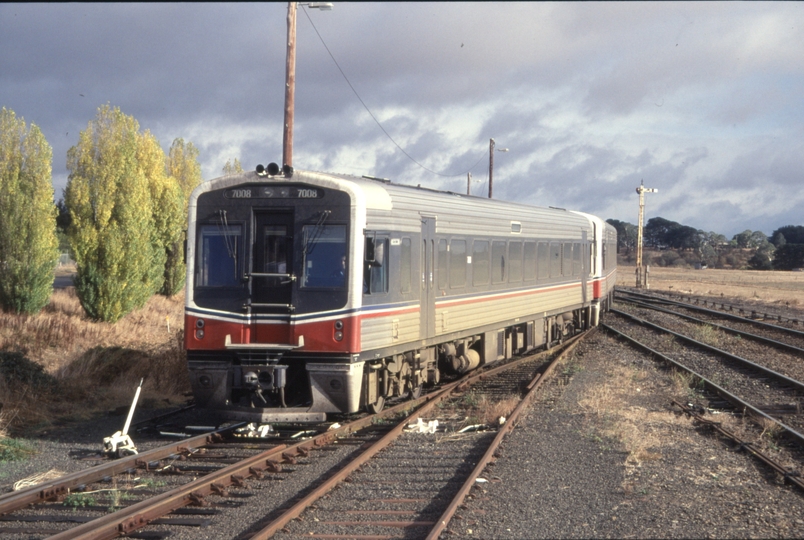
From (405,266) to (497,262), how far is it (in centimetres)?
430

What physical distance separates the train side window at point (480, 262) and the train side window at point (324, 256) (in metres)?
4.52

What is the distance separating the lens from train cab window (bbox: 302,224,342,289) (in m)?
10.1

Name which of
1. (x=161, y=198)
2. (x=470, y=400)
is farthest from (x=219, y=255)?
(x=161, y=198)

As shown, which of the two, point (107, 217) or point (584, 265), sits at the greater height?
point (107, 217)

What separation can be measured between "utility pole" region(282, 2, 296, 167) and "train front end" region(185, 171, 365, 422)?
6022 mm

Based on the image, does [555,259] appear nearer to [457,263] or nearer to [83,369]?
[457,263]

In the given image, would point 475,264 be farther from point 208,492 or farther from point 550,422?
point 208,492

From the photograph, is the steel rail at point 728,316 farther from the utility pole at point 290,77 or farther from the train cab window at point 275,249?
the train cab window at point 275,249

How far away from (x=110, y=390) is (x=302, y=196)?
5.68 m

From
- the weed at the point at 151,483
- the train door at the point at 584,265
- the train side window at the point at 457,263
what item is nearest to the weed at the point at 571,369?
the train side window at the point at 457,263

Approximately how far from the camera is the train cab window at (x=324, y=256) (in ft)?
33.1

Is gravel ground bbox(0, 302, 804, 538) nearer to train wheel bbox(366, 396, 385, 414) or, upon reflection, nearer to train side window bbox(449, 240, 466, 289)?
train wheel bbox(366, 396, 385, 414)

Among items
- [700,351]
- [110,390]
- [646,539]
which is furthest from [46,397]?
[700,351]

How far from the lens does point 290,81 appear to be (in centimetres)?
1666
